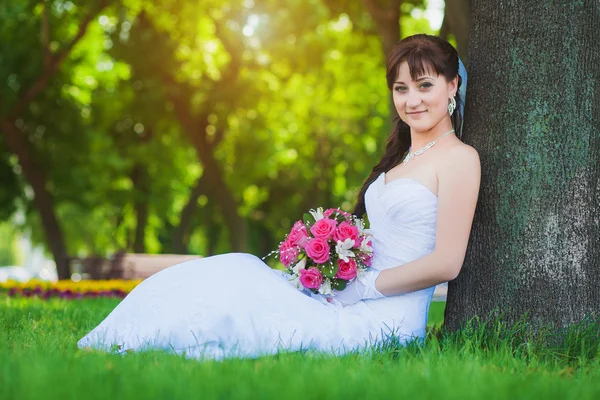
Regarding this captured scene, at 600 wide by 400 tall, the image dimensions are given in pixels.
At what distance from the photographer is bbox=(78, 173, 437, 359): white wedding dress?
14.2 feet

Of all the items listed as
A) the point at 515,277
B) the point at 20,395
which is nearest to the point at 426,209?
the point at 515,277

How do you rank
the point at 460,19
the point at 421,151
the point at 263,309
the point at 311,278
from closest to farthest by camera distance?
the point at 263,309
the point at 311,278
the point at 421,151
the point at 460,19

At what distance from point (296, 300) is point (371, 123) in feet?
84.2

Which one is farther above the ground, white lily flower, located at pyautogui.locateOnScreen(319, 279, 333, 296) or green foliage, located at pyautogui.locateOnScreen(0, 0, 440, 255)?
green foliage, located at pyautogui.locateOnScreen(0, 0, 440, 255)

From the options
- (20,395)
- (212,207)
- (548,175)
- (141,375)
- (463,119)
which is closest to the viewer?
(20,395)

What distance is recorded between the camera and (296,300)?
4.58 m

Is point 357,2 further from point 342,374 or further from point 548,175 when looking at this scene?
point 342,374

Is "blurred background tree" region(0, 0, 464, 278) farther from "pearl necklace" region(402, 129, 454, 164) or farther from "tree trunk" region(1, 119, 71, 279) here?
"pearl necklace" region(402, 129, 454, 164)

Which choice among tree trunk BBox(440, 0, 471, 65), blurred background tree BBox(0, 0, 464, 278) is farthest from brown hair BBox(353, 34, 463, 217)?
blurred background tree BBox(0, 0, 464, 278)

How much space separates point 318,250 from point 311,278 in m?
0.19

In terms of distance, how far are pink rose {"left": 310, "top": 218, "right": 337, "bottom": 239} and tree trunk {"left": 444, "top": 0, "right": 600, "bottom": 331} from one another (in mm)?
990

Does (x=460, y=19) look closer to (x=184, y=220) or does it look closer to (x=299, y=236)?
(x=299, y=236)

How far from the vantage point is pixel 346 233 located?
15.8ft

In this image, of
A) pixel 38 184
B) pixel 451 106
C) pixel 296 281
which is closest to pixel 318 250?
pixel 296 281
